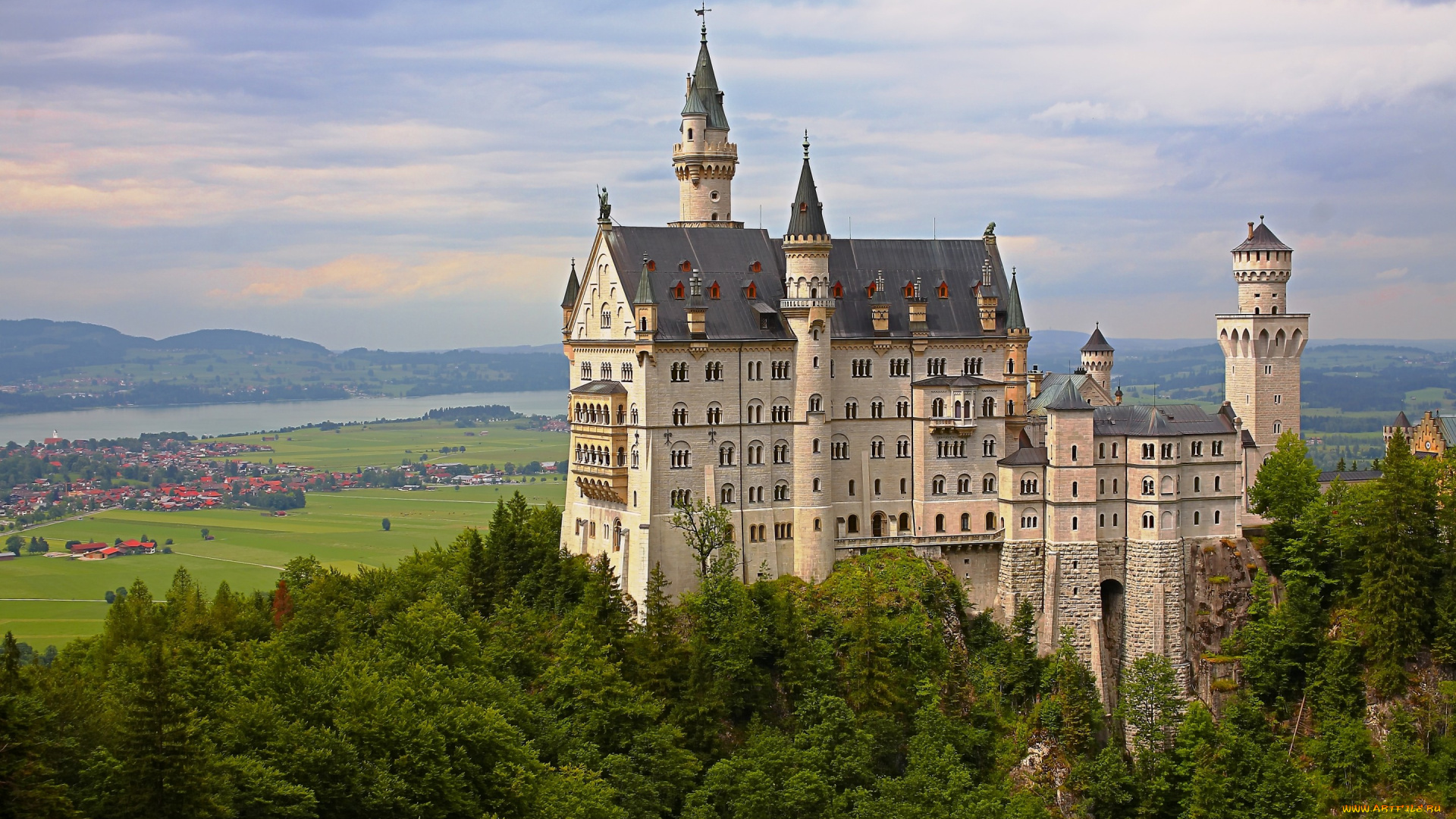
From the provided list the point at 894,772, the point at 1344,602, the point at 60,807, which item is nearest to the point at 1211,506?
the point at 1344,602

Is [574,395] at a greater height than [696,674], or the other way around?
[574,395]

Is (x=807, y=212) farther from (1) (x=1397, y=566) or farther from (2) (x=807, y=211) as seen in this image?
(1) (x=1397, y=566)

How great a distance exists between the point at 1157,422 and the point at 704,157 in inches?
1310

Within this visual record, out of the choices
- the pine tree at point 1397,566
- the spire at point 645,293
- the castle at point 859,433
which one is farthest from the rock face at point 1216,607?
the spire at point 645,293

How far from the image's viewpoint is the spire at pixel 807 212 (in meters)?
99.7

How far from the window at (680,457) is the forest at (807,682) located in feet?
10.6

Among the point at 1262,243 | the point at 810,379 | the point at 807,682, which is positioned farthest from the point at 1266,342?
the point at 807,682

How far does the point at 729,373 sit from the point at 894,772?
25.0 m

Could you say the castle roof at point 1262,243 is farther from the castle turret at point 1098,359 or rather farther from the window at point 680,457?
the window at point 680,457

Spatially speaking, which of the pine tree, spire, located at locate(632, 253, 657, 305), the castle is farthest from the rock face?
spire, located at locate(632, 253, 657, 305)

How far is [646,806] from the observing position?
81.2 m

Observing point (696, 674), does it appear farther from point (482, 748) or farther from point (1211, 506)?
point (1211, 506)

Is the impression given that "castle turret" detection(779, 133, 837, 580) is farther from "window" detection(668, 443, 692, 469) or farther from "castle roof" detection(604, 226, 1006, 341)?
"window" detection(668, 443, 692, 469)

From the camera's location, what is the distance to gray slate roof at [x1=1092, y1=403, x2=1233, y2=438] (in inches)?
4016
